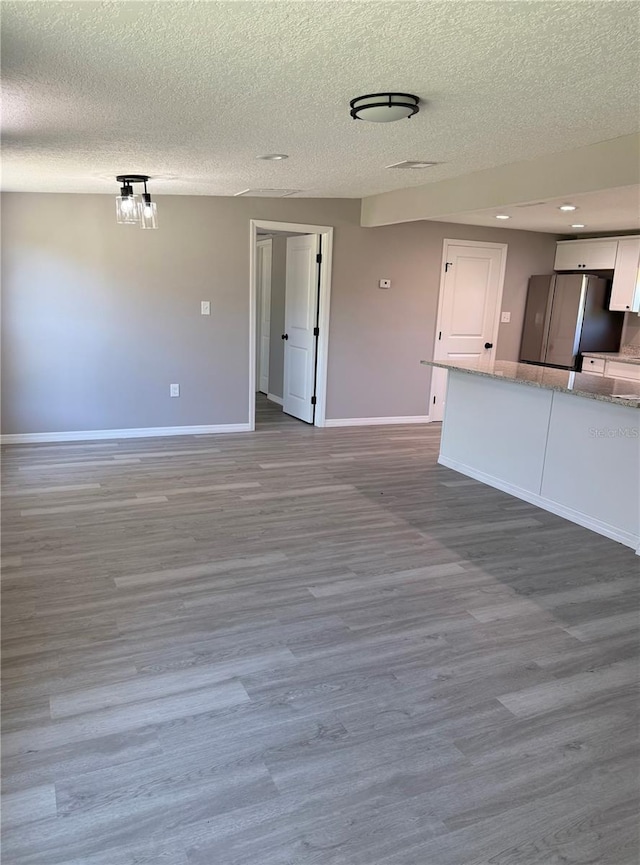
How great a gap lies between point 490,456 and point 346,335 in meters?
2.37

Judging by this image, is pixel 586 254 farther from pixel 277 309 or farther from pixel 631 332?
pixel 277 309

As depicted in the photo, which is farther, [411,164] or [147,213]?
[147,213]

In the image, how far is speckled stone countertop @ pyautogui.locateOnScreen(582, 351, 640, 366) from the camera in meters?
6.44

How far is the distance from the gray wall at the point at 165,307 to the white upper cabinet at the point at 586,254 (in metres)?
1.51

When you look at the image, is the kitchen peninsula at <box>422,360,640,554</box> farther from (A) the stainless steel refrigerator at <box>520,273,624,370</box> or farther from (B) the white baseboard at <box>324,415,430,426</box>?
(A) the stainless steel refrigerator at <box>520,273,624,370</box>

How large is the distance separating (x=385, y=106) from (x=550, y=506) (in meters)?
3.11

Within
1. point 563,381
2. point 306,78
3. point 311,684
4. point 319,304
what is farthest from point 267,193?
point 311,684

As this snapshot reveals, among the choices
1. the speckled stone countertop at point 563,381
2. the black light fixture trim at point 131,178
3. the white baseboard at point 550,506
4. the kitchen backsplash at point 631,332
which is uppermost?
the black light fixture trim at point 131,178

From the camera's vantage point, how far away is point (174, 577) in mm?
3164

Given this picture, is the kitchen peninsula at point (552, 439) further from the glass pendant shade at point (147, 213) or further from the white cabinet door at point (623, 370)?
the glass pendant shade at point (147, 213)

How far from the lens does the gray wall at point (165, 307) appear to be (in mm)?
5383

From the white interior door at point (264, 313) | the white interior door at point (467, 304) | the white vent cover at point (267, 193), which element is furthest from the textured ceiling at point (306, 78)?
the white interior door at point (264, 313)

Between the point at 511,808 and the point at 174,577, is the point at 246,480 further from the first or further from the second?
the point at 511,808

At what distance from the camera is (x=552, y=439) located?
4.38 meters
